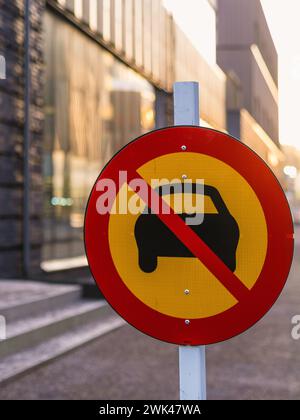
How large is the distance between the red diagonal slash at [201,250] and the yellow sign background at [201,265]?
2 centimetres

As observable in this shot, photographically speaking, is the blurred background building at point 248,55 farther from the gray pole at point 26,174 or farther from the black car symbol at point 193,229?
the black car symbol at point 193,229

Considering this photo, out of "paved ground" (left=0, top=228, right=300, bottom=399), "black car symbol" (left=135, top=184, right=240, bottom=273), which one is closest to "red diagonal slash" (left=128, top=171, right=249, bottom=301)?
"black car symbol" (left=135, top=184, right=240, bottom=273)

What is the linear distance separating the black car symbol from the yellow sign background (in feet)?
0.05

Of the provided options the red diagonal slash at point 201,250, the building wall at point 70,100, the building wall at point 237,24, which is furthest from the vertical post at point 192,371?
the building wall at point 237,24

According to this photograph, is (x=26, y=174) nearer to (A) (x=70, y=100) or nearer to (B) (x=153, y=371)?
(A) (x=70, y=100)

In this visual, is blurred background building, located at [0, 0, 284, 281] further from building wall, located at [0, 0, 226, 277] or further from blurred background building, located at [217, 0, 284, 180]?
blurred background building, located at [217, 0, 284, 180]

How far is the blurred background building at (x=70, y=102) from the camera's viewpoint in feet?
32.6

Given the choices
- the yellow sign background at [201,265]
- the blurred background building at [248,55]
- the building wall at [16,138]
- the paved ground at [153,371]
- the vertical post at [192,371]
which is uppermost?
the blurred background building at [248,55]

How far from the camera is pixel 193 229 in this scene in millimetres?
2072

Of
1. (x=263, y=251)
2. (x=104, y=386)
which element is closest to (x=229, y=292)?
(x=263, y=251)

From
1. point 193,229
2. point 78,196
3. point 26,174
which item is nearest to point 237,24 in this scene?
point 78,196

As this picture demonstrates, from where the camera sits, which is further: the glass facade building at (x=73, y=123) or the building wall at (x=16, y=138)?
the glass facade building at (x=73, y=123)

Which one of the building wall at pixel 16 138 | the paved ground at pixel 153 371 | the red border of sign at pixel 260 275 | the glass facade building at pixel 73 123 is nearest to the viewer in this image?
the red border of sign at pixel 260 275
